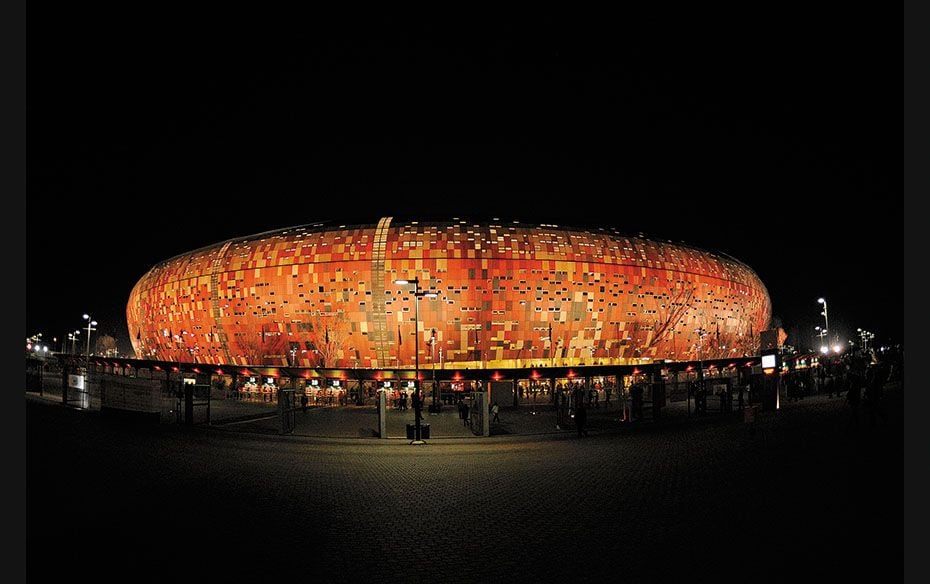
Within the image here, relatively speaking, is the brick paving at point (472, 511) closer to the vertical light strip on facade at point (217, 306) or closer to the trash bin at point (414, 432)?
the trash bin at point (414, 432)

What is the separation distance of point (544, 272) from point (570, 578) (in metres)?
55.3

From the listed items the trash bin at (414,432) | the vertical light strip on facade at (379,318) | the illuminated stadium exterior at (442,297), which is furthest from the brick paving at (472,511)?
the vertical light strip on facade at (379,318)

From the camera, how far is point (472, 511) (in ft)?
33.5

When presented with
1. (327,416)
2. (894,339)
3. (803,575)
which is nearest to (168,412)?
(327,416)

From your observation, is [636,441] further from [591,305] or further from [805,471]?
[591,305]

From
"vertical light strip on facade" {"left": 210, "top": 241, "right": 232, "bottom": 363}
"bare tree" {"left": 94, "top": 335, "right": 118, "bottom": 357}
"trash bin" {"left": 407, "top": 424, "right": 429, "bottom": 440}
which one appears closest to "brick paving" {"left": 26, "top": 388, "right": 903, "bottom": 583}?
"trash bin" {"left": 407, "top": 424, "right": 429, "bottom": 440}

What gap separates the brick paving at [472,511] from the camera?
7.27 m

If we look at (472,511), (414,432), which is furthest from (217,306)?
(472,511)

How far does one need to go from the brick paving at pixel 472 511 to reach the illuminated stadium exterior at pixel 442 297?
38.0 metres

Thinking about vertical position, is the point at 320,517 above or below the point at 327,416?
above

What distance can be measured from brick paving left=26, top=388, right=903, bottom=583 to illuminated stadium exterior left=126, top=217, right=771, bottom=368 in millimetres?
38036

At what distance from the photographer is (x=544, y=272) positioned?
61.5 meters

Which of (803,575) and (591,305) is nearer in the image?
(803,575)

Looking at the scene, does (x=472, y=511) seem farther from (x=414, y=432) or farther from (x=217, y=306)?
(x=217, y=306)
